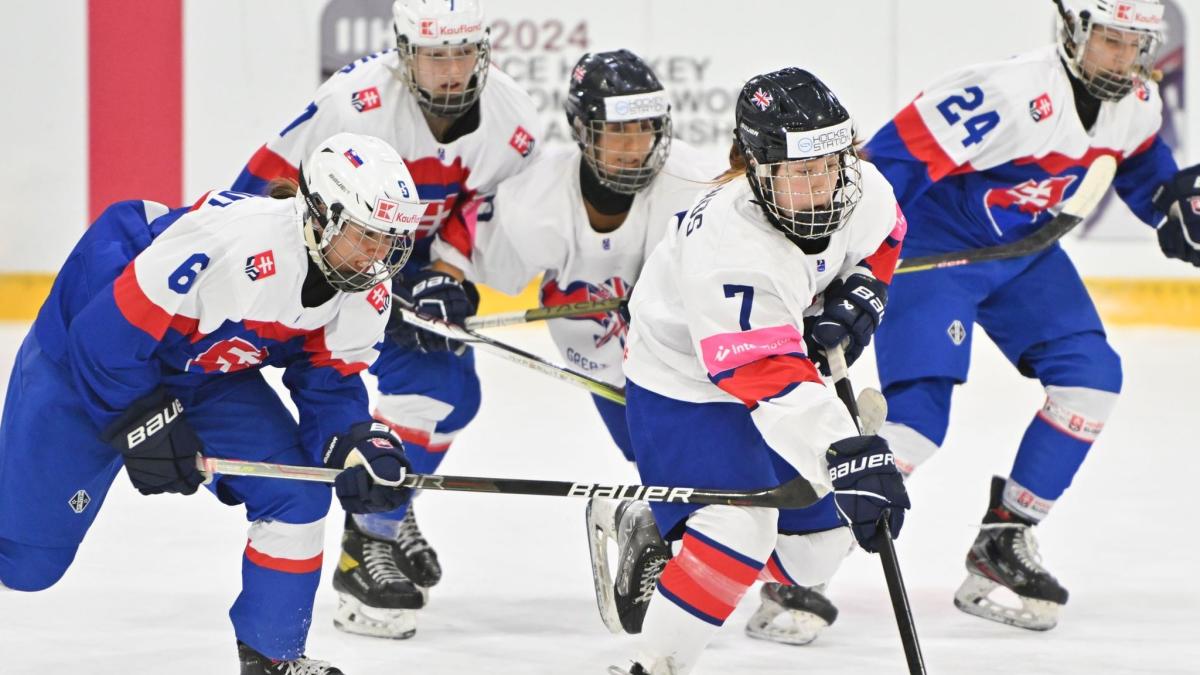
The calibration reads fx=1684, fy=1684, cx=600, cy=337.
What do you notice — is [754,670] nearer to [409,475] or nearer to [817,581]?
[817,581]

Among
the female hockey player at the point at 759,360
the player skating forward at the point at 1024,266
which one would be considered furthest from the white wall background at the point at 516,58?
the female hockey player at the point at 759,360

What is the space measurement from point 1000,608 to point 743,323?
1255 mm

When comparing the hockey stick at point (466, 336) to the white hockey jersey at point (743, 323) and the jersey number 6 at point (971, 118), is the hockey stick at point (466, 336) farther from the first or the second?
the jersey number 6 at point (971, 118)

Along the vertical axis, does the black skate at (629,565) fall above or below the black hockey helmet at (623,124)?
below

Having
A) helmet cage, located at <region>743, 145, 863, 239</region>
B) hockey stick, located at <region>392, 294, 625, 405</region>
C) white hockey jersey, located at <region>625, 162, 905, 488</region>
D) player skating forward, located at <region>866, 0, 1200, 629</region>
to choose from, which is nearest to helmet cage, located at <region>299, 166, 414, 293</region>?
white hockey jersey, located at <region>625, 162, 905, 488</region>

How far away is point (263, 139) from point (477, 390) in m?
3.08

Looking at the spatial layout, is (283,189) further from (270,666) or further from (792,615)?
(792,615)

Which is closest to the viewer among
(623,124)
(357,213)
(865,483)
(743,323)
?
(865,483)

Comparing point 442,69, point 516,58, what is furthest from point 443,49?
point 516,58

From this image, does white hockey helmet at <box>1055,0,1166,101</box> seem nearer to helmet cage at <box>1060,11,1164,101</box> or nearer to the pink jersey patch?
helmet cage at <box>1060,11,1164,101</box>

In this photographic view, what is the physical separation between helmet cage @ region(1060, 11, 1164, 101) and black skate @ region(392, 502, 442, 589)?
1.70 metres

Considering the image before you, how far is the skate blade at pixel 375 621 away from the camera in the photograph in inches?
130

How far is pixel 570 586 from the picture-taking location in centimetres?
366

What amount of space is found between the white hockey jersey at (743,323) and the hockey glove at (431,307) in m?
0.83
